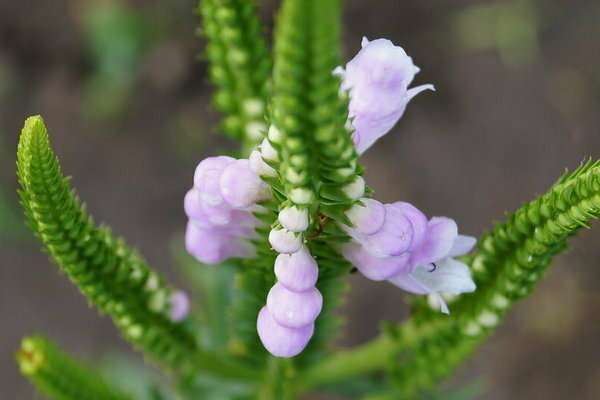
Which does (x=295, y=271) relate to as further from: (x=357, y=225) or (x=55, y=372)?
(x=55, y=372)

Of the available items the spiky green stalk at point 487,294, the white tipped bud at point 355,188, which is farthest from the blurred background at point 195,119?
the white tipped bud at point 355,188

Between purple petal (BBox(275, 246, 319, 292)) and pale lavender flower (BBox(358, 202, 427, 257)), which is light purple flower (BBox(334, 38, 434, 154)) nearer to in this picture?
pale lavender flower (BBox(358, 202, 427, 257))

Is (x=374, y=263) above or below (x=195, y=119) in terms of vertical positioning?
below

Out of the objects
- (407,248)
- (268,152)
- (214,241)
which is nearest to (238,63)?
(214,241)

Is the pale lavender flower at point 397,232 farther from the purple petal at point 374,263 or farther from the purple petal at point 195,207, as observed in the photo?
the purple petal at point 195,207

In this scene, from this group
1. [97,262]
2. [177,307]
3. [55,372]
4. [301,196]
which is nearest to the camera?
[301,196]

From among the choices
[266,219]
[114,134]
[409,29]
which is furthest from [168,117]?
[266,219]

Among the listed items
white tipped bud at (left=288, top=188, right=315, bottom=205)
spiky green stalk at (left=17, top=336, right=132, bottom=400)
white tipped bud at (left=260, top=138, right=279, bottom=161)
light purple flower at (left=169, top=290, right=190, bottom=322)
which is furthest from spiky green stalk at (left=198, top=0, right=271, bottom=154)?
spiky green stalk at (left=17, top=336, right=132, bottom=400)
